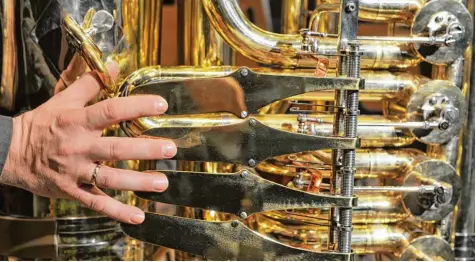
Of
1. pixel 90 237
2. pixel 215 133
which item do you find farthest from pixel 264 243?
pixel 90 237

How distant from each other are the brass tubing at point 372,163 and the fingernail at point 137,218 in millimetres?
174

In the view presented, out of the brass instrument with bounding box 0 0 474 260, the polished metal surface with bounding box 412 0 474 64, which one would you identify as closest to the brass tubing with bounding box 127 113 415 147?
the brass instrument with bounding box 0 0 474 260

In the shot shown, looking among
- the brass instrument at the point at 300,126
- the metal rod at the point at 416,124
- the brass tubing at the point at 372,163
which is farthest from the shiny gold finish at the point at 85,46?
the metal rod at the point at 416,124

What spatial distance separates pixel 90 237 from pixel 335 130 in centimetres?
35

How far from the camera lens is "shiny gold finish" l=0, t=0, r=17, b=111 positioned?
0.79 meters

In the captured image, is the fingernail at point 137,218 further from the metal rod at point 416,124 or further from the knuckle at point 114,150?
the metal rod at point 416,124

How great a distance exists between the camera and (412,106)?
81cm

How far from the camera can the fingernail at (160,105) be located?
2.25 feet

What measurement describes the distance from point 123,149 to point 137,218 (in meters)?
0.09

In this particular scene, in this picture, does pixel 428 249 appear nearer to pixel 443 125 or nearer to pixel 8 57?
pixel 443 125

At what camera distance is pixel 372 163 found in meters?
0.83

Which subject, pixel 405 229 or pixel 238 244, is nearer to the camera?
pixel 238 244

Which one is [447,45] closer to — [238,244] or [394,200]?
[394,200]

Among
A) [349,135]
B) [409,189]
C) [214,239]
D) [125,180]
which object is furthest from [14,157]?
[409,189]
